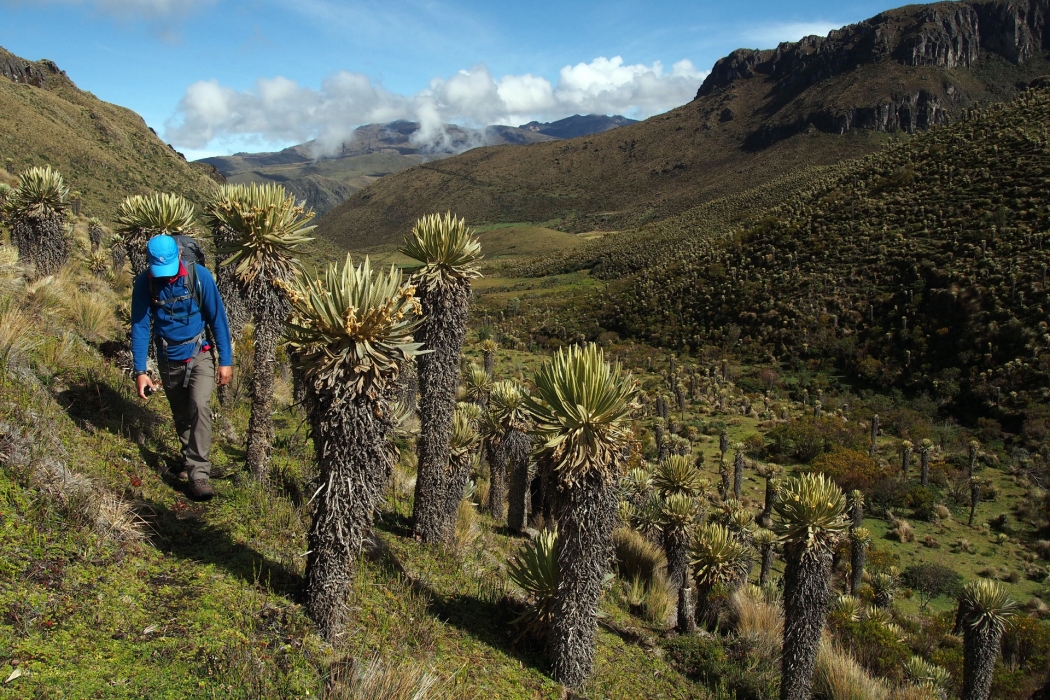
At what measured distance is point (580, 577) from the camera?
543cm

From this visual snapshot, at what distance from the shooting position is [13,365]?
4.95 meters

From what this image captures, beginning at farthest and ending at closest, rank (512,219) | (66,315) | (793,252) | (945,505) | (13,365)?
(512,219), (793,252), (945,505), (66,315), (13,365)

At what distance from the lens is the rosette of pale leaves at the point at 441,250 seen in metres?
7.24

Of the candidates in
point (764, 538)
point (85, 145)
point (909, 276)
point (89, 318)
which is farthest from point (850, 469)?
point (85, 145)

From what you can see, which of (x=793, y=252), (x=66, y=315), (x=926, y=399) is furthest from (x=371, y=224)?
(x=66, y=315)

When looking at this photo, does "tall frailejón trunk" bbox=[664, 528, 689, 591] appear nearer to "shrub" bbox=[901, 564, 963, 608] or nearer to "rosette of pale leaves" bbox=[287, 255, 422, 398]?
"rosette of pale leaves" bbox=[287, 255, 422, 398]

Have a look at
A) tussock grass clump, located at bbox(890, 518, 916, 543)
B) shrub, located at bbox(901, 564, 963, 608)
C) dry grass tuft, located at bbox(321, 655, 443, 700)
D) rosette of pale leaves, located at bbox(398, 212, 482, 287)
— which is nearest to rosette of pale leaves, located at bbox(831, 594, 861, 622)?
shrub, located at bbox(901, 564, 963, 608)

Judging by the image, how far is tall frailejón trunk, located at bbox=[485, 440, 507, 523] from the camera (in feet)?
34.2

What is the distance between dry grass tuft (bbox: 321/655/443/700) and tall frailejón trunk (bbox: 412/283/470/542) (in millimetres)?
3434

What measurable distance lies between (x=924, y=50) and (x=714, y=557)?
136m

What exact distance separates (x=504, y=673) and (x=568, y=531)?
129cm

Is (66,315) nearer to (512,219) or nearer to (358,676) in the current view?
(358,676)

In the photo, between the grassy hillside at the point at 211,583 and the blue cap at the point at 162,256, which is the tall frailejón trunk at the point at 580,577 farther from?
the blue cap at the point at 162,256

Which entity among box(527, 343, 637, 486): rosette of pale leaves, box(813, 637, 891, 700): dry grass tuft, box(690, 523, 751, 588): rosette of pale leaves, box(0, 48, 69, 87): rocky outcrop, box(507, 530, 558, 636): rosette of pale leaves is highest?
box(0, 48, 69, 87): rocky outcrop
